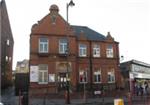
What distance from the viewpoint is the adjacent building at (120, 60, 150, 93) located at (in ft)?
157

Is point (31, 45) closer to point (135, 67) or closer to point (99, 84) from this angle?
point (99, 84)

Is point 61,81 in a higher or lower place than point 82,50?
lower

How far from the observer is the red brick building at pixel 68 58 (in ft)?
131

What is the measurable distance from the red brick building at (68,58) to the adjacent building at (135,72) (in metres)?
2.81

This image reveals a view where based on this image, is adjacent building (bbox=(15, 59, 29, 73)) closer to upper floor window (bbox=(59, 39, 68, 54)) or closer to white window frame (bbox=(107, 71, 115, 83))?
white window frame (bbox=(107, 71, 115, 83))

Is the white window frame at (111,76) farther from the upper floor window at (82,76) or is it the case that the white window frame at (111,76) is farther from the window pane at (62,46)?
the window pane at (62,46)

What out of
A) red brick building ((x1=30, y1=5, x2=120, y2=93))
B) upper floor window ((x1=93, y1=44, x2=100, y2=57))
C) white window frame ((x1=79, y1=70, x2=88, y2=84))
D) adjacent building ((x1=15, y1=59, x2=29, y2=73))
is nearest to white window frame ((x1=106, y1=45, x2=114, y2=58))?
red brick building ((x1=30, y1=5, x2=120, y2=93))

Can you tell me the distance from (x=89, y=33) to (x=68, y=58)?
374 inches

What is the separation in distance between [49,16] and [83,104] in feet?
58.2

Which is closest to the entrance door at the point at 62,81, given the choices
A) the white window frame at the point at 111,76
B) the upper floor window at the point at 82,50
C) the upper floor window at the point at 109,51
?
the upper floor window at the point at 82,50

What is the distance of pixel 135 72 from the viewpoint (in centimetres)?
4869

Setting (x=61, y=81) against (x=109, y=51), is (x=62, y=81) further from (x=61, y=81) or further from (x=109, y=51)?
(x=109, y=51)

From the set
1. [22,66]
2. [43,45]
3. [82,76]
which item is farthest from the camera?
[22,66]

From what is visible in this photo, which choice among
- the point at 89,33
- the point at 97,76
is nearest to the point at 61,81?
the point at 97,76
